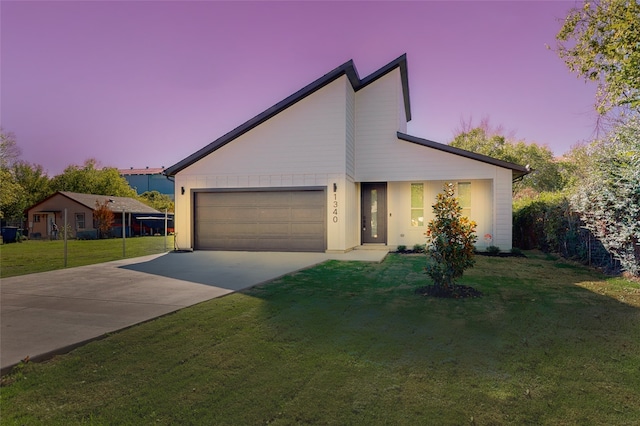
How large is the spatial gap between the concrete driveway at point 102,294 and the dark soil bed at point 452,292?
3201 millimetres

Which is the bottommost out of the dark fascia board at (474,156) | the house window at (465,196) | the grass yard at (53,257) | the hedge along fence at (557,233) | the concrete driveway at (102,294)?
the grass yard at (53,257)

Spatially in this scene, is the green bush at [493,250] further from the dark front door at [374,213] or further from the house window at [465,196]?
the dark front door at [374,213]

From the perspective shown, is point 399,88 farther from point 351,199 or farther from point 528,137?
point 528,137

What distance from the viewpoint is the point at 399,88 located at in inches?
550

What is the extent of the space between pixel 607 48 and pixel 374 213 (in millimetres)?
8868

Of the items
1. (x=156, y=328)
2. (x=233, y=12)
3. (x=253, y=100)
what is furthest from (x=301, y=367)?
(x=253, y=100)

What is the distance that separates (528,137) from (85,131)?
3254cm

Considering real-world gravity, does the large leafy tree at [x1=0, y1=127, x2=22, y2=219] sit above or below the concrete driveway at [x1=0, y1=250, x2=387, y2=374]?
above

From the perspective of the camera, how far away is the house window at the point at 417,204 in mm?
13727

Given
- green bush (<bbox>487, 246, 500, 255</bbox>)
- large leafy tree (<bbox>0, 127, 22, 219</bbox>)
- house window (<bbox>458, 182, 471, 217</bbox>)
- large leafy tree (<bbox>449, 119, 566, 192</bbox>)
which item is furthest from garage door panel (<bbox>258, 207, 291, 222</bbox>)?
large leafy tree (<bbox>0, 127, 22, 219</bbox>)

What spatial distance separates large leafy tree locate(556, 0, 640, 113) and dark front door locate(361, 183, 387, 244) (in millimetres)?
7455

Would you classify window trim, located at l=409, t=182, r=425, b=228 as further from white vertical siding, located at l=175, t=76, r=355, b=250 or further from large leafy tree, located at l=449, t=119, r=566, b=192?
large leafy tree, located at l=449, t=119, r=566, b=192

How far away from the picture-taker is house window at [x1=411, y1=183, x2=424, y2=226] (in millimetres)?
13727

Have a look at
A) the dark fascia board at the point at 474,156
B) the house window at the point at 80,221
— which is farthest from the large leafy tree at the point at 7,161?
the dark fascia board at the point at 474,156
